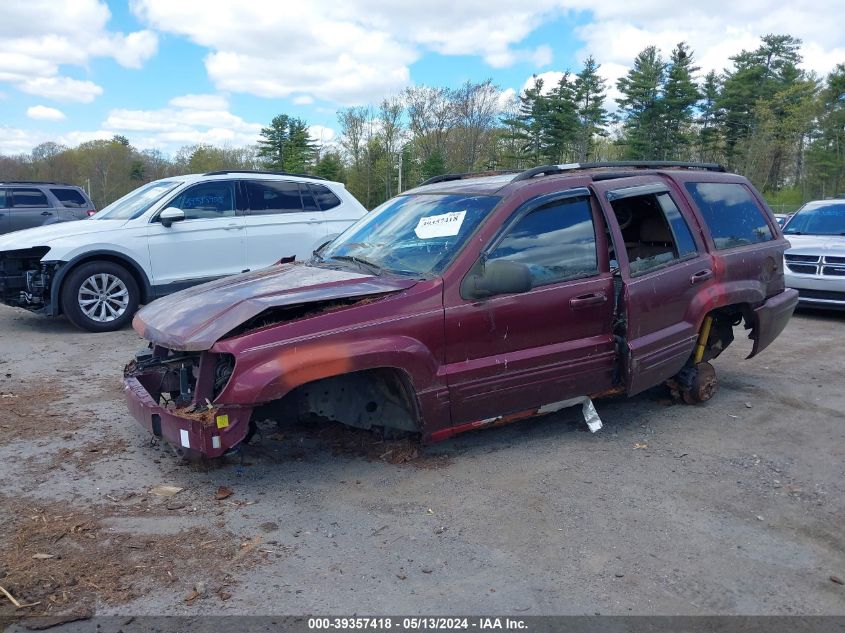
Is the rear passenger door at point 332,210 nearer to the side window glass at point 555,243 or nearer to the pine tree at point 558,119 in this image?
the side window glass at point 555,243

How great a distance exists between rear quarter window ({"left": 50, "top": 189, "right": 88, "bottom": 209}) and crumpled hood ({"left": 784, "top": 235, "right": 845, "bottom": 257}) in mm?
15336

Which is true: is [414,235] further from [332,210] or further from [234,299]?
[332,210]

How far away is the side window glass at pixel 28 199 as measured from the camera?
1614 centimetres

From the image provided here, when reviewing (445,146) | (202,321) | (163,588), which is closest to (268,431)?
(202,321)

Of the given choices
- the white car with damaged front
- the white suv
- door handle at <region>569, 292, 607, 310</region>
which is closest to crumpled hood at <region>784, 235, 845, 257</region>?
the white car with damaged front

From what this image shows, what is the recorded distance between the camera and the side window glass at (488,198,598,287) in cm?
458

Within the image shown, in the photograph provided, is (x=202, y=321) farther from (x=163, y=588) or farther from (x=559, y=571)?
(x=559, y=571)

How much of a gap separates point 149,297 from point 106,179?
4767cm

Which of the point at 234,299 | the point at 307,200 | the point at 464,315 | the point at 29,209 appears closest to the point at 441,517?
the point at 464,315

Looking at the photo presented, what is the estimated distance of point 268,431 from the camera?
4.98m

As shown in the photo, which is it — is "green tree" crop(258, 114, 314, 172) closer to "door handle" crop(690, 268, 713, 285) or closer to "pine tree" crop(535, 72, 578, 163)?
"pine tree" crop(535, 72, 578, 163)

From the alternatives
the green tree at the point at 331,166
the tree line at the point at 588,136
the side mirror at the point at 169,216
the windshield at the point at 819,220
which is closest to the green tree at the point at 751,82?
the tree line at the point at 588,136

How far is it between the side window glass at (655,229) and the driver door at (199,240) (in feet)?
18.0

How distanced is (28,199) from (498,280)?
15622mm
